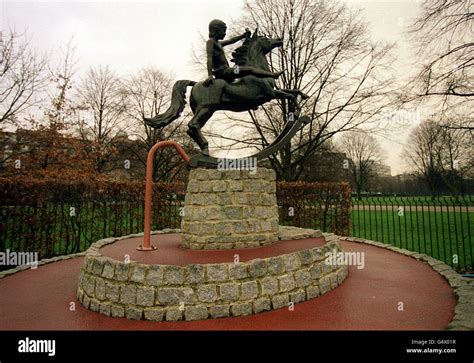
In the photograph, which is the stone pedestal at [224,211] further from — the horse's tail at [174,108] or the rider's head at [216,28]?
the rider's head at [216,28]

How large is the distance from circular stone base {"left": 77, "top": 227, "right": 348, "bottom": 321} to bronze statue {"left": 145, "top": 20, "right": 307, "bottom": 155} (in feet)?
9.60

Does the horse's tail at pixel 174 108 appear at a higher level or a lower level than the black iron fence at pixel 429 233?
higher

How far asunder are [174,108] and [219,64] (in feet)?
4.72

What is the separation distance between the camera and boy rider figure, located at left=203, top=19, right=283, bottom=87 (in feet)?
20.2

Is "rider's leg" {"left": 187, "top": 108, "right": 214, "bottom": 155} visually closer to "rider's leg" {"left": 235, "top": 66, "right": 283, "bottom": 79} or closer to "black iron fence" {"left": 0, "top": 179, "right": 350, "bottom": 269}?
"rider's leg" {"left": 235, "top": 66, "right": 283, "bottom": 79}

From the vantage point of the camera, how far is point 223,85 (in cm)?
634

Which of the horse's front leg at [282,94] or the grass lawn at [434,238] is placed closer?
the horse's front leg at [282,94]

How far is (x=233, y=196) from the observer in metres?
6.02

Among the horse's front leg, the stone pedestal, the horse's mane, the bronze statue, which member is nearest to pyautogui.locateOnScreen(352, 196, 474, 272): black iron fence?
the horse's front leg

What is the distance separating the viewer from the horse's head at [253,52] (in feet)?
21.1

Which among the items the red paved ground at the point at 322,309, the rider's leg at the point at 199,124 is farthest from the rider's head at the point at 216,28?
the red paved ground at the point at 322,309
